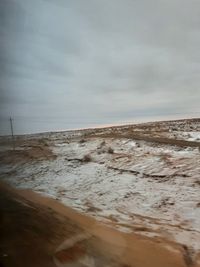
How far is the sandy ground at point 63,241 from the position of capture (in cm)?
100

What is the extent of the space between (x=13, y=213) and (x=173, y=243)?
2.82 feet

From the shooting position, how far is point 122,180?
202 centimetres

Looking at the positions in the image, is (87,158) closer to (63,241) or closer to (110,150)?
(110,150)

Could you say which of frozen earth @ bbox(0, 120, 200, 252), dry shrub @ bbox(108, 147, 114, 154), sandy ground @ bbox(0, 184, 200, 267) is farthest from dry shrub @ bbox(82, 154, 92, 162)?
sandy ground @ bbox(0, 184, 200, 267)

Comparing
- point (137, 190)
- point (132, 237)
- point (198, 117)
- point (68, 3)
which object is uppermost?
point (68, 3)

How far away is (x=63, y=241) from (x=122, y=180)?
2.65ft

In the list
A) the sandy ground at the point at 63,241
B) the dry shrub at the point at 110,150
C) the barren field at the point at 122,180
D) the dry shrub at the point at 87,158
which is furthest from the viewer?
the dry shrub at the point at 110,150

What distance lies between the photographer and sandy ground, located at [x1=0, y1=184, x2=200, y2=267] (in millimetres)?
1005

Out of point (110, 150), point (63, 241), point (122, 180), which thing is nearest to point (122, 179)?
point (122, 180)

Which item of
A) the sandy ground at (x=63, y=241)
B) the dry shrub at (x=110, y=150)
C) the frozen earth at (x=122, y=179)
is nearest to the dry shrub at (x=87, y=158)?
the frozen earth at (x=122, y=179)

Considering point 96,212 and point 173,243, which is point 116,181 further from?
point 173,243

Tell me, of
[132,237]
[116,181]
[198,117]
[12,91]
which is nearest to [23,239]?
[12,91]

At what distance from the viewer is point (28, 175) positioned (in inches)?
62.9

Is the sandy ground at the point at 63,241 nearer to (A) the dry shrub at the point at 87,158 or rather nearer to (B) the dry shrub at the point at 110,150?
(A) the dry shrub at the point at 87,158
